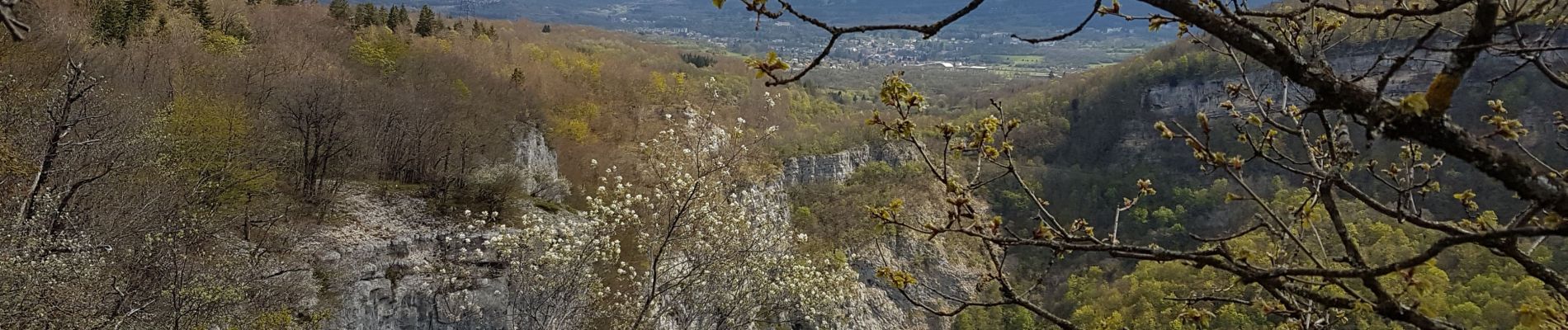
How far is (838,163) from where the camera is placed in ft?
165

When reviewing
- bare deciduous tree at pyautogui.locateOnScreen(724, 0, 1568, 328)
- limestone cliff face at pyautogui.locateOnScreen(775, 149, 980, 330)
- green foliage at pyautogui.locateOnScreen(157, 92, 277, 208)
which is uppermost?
bare deciduous tree at pyautogui.locateOnScreen(724, 0, 1568, 328)

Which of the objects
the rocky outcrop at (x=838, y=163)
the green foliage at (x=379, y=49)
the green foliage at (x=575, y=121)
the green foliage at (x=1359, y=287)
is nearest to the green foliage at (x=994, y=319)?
the green foliage at (x=1359, y=287)

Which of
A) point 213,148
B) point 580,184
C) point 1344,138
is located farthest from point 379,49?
point 1344,138

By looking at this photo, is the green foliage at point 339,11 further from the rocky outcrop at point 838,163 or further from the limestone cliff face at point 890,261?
the rocky outcrop at point 838,163

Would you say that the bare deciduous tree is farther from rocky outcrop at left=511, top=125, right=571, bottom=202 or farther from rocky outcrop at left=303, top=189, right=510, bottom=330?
rocky outcrop at left=511, top=125, right=571, bottom=202

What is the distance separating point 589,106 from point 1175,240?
38909mm

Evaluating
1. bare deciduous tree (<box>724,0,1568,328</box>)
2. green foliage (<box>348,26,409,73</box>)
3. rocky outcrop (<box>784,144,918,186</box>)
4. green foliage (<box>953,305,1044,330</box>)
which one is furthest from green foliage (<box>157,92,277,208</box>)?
rocky outcrop (<box>784,144,918,186</box>)

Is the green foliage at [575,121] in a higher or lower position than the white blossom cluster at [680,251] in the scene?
lower

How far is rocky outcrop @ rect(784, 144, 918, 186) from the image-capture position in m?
48.2

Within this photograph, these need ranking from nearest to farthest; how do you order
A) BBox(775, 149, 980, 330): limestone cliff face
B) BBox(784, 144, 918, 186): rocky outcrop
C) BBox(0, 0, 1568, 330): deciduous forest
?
BBox(0, 0, 1568, 330): deciduous forest → BBox(775, 149, 980, 330): limestone cliff face → BBox(784, 144, 918, 186): rocky outcrop

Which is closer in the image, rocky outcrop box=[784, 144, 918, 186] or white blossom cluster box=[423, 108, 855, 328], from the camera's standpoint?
white blossom cluster box=[423, 108, 855, 328]

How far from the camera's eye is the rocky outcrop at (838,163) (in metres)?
48.2

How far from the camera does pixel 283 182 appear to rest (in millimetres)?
15062

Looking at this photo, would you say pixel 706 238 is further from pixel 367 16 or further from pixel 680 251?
pixel 367 16
